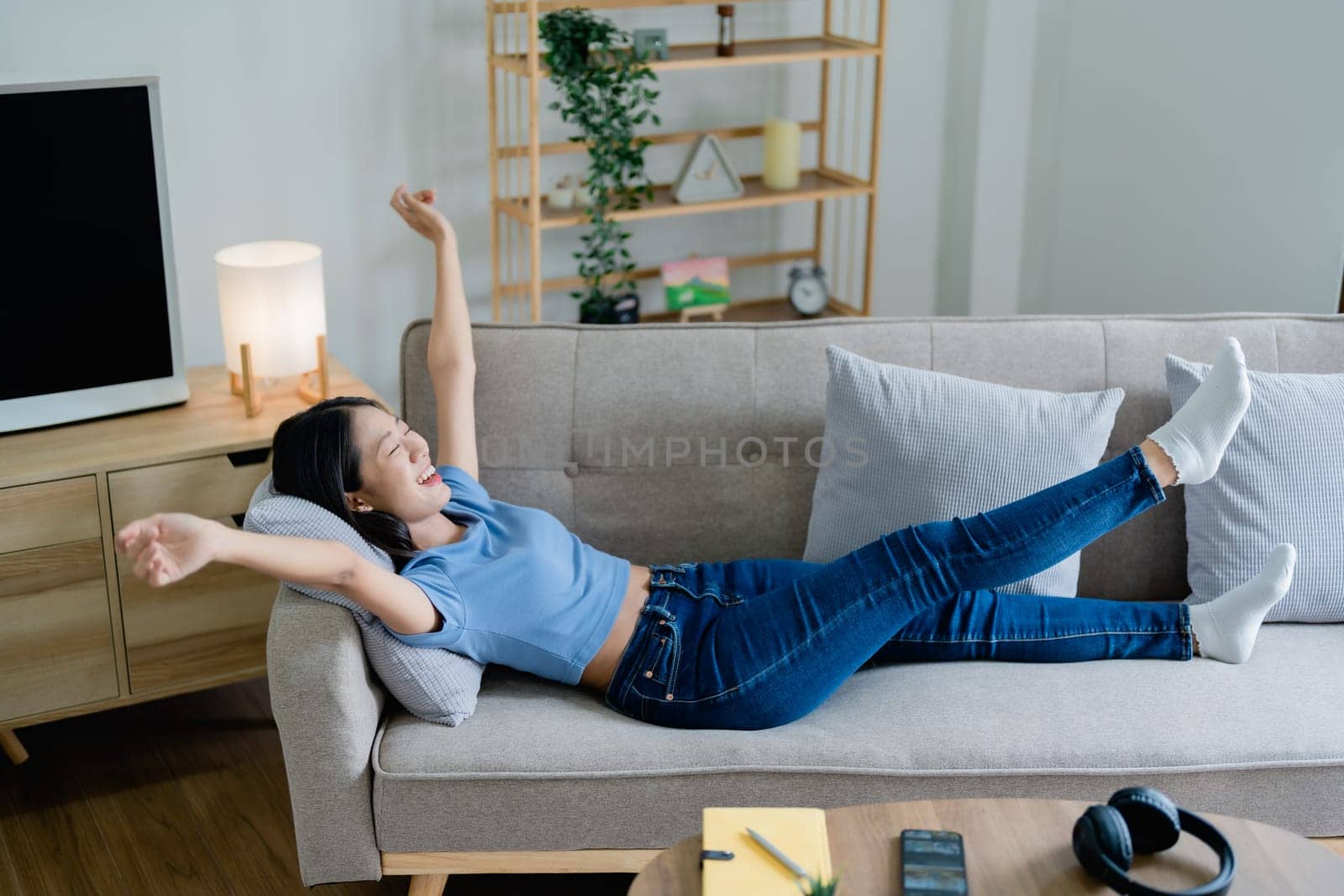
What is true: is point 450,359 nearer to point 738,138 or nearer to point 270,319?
point 270,319

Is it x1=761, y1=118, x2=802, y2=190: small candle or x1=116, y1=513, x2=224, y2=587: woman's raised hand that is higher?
x1=761, y1=118, x2=802, y2=190: small candle

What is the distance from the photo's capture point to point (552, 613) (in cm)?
191

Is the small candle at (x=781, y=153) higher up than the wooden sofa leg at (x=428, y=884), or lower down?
higher up

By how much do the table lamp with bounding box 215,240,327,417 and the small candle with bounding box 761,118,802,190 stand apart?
140 centimetres

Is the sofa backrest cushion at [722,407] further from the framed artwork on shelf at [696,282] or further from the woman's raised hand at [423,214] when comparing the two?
the framed artwork on shelf at [696,282]

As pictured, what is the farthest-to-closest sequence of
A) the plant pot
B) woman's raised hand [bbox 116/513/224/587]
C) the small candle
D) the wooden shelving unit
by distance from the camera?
the small candle < the plant pot < the wooden shelving unit < woman's raised hand [bbox 116/513/224/587]

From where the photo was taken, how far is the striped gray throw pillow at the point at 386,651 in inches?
69.3

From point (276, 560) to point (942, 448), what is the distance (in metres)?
1.06

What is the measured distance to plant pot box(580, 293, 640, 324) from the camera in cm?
340

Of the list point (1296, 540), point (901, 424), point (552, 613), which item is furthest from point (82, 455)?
point (1296, 540)

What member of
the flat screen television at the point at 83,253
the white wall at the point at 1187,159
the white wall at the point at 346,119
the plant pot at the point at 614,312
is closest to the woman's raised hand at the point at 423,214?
the flat screen television at the point at 83,253

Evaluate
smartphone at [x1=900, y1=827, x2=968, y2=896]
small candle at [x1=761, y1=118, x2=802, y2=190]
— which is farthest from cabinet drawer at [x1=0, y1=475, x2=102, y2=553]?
small candle at [x1=761, y1=118, x2=802, y2=190]

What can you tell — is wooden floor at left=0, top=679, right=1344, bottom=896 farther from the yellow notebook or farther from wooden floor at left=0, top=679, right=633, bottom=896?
the yellow notebook

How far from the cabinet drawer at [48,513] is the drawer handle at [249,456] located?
234mm
